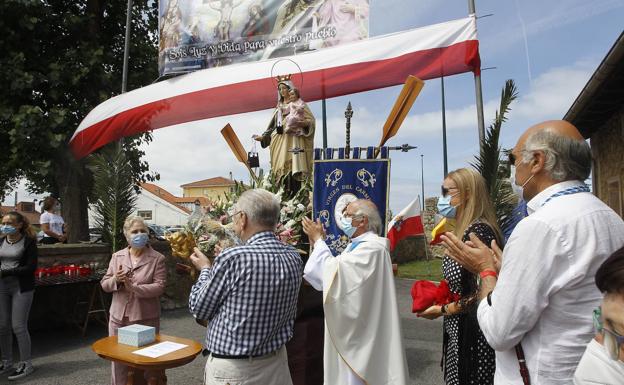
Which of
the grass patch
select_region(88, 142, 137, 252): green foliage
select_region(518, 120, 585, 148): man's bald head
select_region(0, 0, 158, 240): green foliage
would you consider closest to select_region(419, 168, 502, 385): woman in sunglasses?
select_region(518, 120, 585, 148): man's bald head

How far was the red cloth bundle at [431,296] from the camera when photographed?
2578mm

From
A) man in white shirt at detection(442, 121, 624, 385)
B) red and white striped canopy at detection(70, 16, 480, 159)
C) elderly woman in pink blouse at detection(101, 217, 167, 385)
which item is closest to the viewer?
man in white shirt at detection(442, 121, 624, 385)

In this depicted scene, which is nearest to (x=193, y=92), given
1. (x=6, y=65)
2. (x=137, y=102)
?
(x=137, y=102)

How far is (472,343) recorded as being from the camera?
8.14ft

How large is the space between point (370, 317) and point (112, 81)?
9127 mm

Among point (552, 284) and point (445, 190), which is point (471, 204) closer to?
point (445, 190)

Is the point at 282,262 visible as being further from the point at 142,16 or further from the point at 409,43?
the point at 142,16

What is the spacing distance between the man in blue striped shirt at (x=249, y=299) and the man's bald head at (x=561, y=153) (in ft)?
4.26

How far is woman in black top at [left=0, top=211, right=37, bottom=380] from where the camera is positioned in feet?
15.6

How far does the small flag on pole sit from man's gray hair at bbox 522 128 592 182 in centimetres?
349

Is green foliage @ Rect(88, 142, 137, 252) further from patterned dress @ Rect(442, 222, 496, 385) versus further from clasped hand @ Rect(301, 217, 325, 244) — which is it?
patterned dress @ Rect(442, 222, 496, 385)

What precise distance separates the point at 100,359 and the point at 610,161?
923 centimetres

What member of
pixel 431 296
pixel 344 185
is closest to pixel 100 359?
pixel 344 185

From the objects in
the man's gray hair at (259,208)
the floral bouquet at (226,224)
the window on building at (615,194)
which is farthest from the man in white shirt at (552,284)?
the window on building at (615,194)
